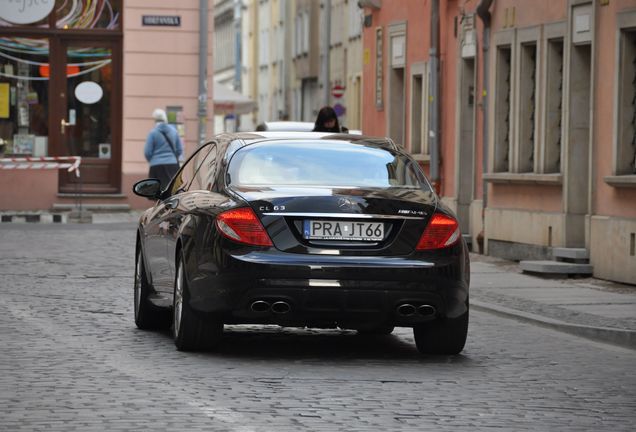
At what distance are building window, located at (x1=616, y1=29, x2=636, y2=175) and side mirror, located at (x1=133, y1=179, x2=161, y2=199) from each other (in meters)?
7.89

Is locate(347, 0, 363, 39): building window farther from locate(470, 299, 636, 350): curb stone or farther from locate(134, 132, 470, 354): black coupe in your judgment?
locate(134, 132, 470, 354): black coupe

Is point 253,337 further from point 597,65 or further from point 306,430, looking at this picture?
point 597,65

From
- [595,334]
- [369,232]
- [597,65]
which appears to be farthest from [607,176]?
[369,232]

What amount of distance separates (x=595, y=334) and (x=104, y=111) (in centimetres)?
2382

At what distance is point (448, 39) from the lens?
29.0 meters

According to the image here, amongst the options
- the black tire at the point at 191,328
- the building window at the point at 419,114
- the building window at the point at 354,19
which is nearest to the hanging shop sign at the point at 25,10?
the building window at the point at 419,114

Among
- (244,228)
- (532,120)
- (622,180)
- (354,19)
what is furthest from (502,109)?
(354,19)

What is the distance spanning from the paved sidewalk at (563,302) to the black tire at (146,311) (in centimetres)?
325

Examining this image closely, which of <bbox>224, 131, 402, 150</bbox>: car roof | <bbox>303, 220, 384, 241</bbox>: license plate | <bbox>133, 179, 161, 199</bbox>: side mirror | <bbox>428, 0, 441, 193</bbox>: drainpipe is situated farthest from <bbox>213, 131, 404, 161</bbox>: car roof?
<bbox>428, 0, 441, 193</bbox>: drainpipe

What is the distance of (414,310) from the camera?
11516mm

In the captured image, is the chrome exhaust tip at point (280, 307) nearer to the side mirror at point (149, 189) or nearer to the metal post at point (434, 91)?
the side mirror at point (149, 189)

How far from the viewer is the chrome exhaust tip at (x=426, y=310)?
37.9ft

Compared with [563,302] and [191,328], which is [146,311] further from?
[563,302]

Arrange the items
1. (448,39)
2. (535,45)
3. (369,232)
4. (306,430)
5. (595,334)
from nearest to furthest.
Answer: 1. (306,430)
2. (369,232)
3. (595,334)
4. (535,45)
5. (448,39)
